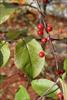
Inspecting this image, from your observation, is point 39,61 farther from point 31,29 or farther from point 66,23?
point 66,23

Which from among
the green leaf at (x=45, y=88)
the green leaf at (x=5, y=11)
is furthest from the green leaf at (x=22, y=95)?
the green leaf at (x=5, y=11)

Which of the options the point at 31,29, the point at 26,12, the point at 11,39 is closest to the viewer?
the point at 11,39

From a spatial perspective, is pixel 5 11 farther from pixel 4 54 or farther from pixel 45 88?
pixel 45 88

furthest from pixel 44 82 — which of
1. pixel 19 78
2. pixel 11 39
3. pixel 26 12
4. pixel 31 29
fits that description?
pixel 26 12

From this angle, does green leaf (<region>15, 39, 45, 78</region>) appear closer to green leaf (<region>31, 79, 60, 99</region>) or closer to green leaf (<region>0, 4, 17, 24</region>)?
green leaf (<region>31, 79, 60, 99</region>)

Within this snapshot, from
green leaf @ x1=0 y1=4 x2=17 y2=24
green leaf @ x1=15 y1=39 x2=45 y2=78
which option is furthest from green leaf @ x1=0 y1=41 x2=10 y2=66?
green leaf @ x1=0 y1=4 x2=17 y2=24

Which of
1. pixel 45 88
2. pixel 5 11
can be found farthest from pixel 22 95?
pixel 5 11
